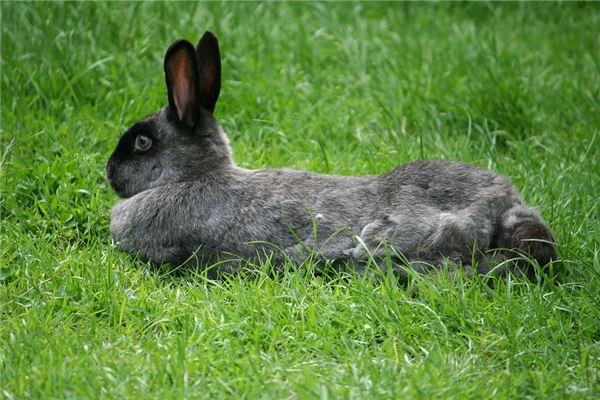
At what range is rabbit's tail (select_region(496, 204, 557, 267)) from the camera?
4.55 metres

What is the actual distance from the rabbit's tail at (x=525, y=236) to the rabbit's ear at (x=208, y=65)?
5.85ft

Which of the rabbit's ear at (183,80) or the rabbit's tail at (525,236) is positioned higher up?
the rabbit's ear at (183,80)

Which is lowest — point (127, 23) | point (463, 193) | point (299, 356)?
point (299, 356)

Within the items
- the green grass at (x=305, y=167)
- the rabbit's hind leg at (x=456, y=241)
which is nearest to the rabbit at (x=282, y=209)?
the rabbit's hind leg at (x=456, y=241)

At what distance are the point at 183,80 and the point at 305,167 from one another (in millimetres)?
1156

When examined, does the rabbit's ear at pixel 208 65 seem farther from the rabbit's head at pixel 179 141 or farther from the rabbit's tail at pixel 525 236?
the rabbit's tail at pixel 525 236

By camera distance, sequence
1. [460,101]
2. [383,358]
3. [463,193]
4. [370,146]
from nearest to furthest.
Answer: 1. [383,358]
2. [463,193]
3. [370,146]
4. [460,101]

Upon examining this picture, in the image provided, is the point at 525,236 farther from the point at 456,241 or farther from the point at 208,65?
the point at 208,65

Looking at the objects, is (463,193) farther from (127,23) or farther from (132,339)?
(127,23)

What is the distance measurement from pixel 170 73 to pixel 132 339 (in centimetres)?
163

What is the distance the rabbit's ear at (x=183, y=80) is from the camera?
195 inches

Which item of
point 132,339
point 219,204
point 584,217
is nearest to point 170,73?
point 219,204

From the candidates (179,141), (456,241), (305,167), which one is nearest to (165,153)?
(179,141)

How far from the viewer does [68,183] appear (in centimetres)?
542
